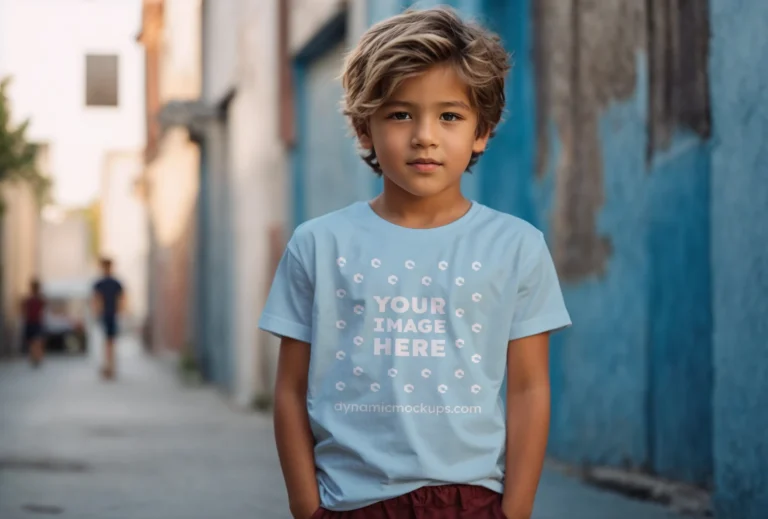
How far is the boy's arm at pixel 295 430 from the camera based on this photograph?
7.46ft

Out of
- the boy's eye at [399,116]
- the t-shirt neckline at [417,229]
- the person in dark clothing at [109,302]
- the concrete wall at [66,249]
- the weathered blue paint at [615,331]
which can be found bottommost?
the concrete wall at [66,249]

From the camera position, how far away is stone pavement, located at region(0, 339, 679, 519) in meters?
6.16

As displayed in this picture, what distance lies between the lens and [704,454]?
5.67m

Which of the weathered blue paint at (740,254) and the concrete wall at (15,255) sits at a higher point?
the weathered blue paint at (740,254)

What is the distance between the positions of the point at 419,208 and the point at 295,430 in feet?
1.47

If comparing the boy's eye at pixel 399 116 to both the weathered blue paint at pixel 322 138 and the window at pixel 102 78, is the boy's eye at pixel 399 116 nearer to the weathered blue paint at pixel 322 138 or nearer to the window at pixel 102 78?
the weathered blue paint at pixel 322 138

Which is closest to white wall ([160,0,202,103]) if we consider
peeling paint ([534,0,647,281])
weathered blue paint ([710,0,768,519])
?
peeling paint ([534,0,647,281])

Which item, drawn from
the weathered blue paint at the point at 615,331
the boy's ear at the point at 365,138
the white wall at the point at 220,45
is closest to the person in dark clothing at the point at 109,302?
the white wall at the point at 220,45

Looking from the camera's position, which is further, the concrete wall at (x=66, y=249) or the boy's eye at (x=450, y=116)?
the concrete wall at (x=66, y=249)

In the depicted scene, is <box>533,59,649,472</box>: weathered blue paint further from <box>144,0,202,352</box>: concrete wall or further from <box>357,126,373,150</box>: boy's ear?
<box>144,0,202,352</box>: concrete wall

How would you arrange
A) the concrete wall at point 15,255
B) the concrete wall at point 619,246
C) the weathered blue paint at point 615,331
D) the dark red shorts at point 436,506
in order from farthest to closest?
the concrete wall at point 15,255 → the weathered blue paint at point 615,331 → the concrete wall at point 619,246 → the dark red shorts at point 436,506

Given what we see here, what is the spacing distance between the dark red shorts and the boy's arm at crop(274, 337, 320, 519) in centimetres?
13

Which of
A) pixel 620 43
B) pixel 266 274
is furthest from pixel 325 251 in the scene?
pixel 266 274

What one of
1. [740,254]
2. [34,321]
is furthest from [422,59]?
[34,321]
